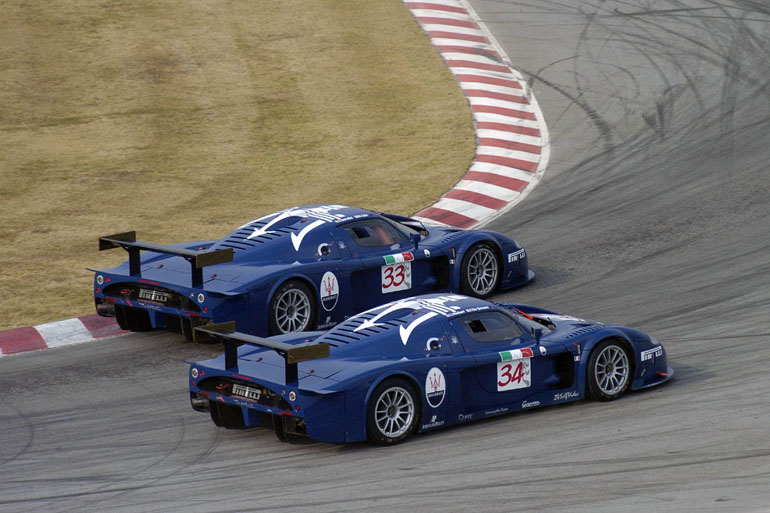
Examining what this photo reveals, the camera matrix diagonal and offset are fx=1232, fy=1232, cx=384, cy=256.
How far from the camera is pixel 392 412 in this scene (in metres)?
10.1

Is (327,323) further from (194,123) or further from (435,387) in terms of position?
(194,123)

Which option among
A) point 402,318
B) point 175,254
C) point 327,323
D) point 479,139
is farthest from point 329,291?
point 479,139

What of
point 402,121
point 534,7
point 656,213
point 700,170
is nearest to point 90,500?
point 656,213

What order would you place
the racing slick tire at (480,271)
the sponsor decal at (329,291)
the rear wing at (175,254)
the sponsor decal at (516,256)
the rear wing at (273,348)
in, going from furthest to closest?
the sponsor decal at (516,256)
the racing slick tire at (480,271)
the sponsor decal at (329,291)
the rear wing at (175,254)
the rear wing at (273,348)

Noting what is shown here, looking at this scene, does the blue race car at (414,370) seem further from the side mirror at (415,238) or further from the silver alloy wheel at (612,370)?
the side mirror at (415,238)

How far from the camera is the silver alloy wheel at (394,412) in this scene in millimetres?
9977

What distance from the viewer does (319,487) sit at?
9062mm

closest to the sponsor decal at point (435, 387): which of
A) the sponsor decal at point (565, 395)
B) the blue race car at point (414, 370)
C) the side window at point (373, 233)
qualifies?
the blue race car at point (414, 370)

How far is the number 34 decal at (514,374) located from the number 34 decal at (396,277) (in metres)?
3.13

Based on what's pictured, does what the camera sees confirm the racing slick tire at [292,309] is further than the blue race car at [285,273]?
Yes

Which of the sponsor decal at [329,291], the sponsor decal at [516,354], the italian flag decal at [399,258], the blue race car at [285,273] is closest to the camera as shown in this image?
the sponsor decal at [516,354]

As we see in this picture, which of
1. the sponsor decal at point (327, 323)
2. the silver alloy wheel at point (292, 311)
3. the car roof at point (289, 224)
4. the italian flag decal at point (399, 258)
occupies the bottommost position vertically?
the sponsor decal at point (327, 323)

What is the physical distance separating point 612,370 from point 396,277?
324 centimetres

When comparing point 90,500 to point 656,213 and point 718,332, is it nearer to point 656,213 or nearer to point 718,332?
point 718,332
